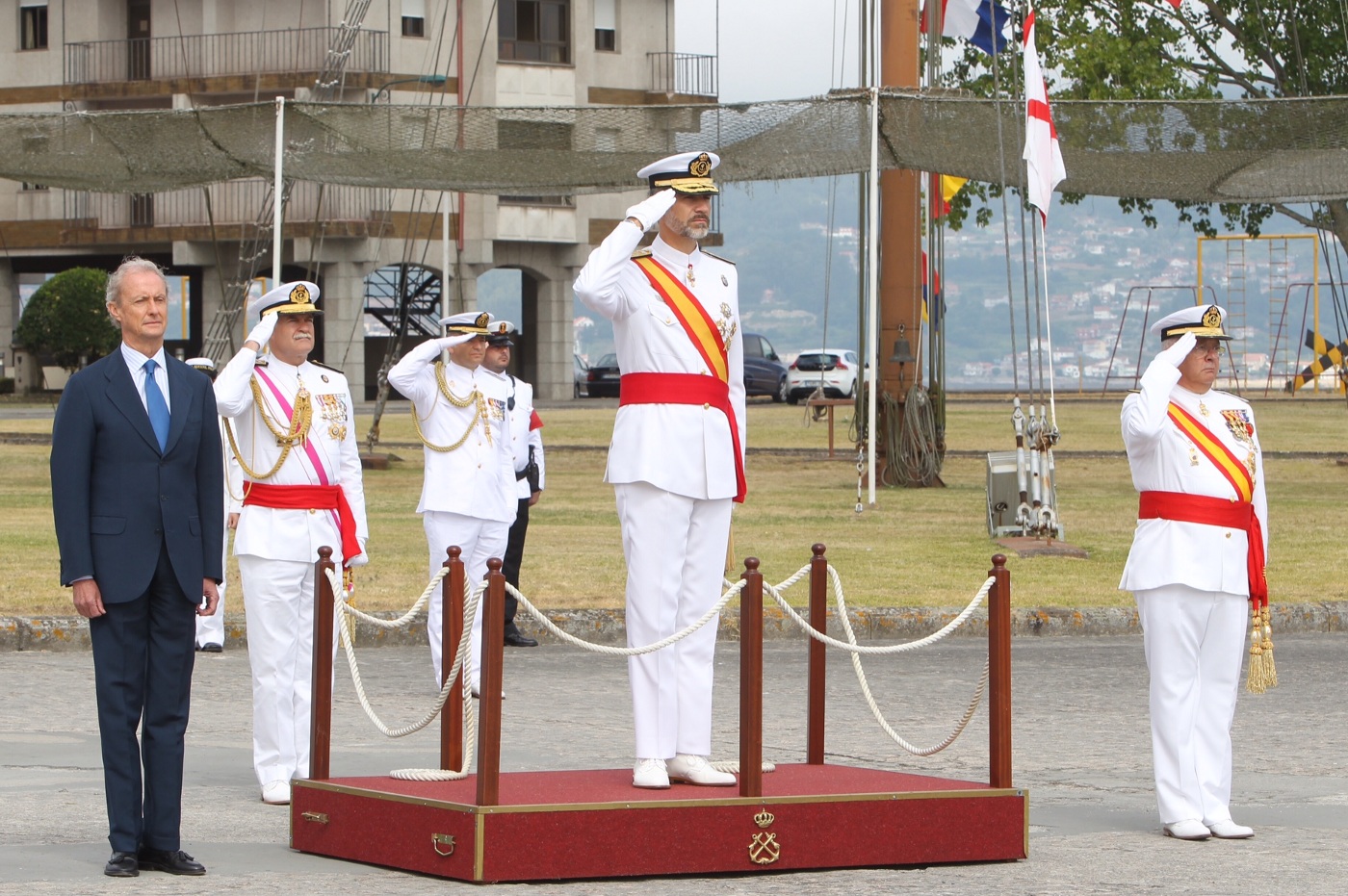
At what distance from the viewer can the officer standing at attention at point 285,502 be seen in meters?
9.02

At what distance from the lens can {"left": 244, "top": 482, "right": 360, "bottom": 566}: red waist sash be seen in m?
9.24

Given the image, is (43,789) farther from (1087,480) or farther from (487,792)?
(1087,480)

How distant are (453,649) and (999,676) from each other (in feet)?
6.44

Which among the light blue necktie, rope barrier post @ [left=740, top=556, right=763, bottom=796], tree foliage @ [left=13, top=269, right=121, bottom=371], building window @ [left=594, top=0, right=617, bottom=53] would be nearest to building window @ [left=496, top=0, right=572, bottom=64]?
building window @ [left=594, top=0, right=617, bottom=53]

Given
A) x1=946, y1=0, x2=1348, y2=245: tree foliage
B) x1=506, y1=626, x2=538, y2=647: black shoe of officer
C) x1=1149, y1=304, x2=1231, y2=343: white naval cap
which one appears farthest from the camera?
x1=946, y1=0, x2=1348, y2=245: tree foliage

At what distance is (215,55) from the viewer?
5816 cm

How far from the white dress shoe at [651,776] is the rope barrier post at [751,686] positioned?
354mm

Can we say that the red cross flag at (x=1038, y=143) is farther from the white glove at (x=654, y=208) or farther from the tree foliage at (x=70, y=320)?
the tree foliage at (x=70, y=320)

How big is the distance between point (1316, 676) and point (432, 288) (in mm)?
50920

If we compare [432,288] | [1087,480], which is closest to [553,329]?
[432,288]

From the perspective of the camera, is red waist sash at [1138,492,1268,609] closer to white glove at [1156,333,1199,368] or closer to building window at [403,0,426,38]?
white glove at [1156,333,1199,368]

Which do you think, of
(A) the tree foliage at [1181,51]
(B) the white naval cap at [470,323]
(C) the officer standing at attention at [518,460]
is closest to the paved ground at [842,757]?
(C) the officer standing at attention at [518,460]

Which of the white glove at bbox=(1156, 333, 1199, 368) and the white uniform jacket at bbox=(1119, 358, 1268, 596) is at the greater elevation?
the white glove at bbox=(1156, 333, 1199, 368)

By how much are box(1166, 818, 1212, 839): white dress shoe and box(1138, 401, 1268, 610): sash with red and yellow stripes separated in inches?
36.8
